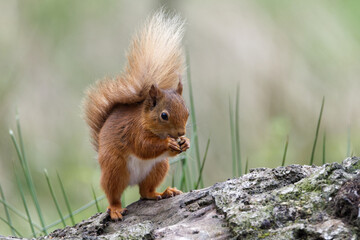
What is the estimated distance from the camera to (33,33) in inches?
203

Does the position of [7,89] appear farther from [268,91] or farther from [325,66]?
[325,66]

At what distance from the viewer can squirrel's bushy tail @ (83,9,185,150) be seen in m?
2.62

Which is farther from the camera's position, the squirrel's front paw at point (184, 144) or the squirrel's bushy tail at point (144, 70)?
the squirrel's bushy tail at point (144, 70)

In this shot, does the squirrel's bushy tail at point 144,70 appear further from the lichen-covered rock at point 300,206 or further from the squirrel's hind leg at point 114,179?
the lichen-covered rock at point 300,206

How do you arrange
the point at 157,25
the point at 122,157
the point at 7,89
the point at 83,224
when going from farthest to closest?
the point at 7,89 < the point at 157,25 < the point at 122,157 < the point at 83,224

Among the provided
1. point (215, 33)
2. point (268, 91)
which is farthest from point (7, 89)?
point (268, 91)

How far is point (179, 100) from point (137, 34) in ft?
1.50

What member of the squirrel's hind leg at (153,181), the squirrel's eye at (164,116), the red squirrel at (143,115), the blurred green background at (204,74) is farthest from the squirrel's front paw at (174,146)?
the blurred green background at (204,74)

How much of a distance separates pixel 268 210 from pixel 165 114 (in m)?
0.89

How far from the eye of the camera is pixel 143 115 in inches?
99.8

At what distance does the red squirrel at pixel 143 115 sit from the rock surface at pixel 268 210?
0.37 m

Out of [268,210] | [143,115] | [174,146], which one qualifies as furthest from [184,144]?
[268,210]

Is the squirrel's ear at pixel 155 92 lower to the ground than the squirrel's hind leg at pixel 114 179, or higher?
higher

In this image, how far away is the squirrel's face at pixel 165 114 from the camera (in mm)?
2459
